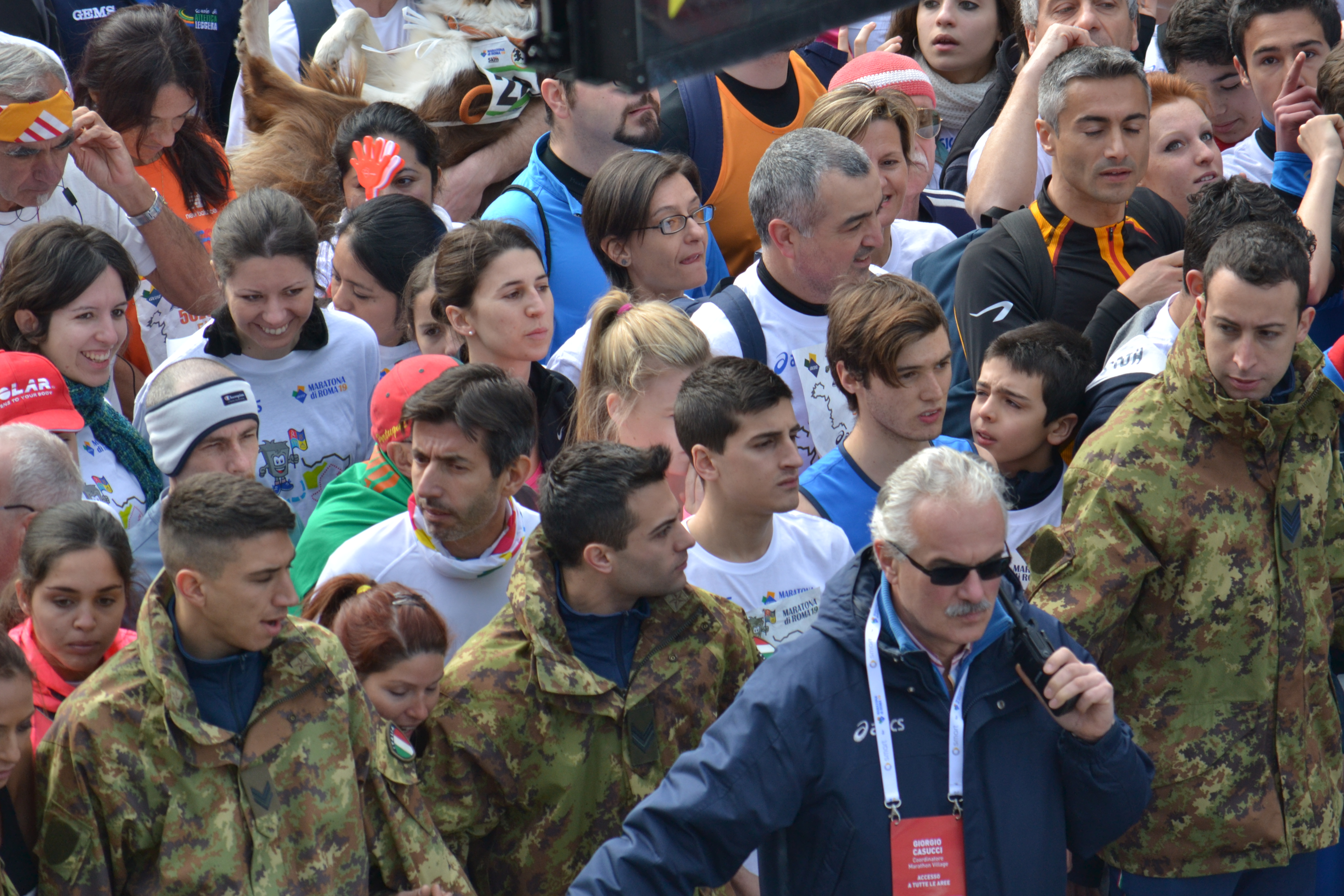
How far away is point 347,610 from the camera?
3.49 meters

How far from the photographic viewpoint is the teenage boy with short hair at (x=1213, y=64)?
6.56 metres

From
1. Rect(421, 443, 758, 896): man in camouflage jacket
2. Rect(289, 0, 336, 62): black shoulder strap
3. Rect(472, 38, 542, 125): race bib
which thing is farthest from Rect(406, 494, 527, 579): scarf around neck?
Rect(289, 0, 336, 62): black shoulder strap

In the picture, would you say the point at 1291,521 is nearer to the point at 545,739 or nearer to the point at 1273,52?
the point at 545,739

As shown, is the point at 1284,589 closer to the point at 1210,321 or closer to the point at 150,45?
the point at 1210,321

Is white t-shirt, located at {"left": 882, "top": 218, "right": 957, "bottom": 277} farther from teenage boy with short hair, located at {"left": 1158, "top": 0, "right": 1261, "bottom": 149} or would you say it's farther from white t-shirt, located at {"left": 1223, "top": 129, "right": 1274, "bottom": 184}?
teenage boy with short hair, located at {"left": 1158, "top": 0, "right": 1261, "bottom": 149}

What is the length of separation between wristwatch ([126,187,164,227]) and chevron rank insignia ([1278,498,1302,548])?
13.5ft

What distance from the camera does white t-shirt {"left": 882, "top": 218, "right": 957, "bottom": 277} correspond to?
5590 millimetres

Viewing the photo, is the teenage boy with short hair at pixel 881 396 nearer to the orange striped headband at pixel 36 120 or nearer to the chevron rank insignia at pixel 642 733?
the chevron rank insignia at pixel 642 733

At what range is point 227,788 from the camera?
118 inches

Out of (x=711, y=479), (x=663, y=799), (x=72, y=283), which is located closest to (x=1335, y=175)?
(x=711, y=479)

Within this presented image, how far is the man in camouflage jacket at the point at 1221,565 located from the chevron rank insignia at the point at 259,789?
1.92 meters

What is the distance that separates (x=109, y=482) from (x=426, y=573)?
121 centimetres

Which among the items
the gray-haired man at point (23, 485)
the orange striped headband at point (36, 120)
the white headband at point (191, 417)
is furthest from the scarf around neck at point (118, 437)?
the orange striped headband at point (36, 120)

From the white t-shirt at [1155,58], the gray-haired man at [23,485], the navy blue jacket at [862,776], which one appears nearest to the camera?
the navy blue jacket at [862,776]
